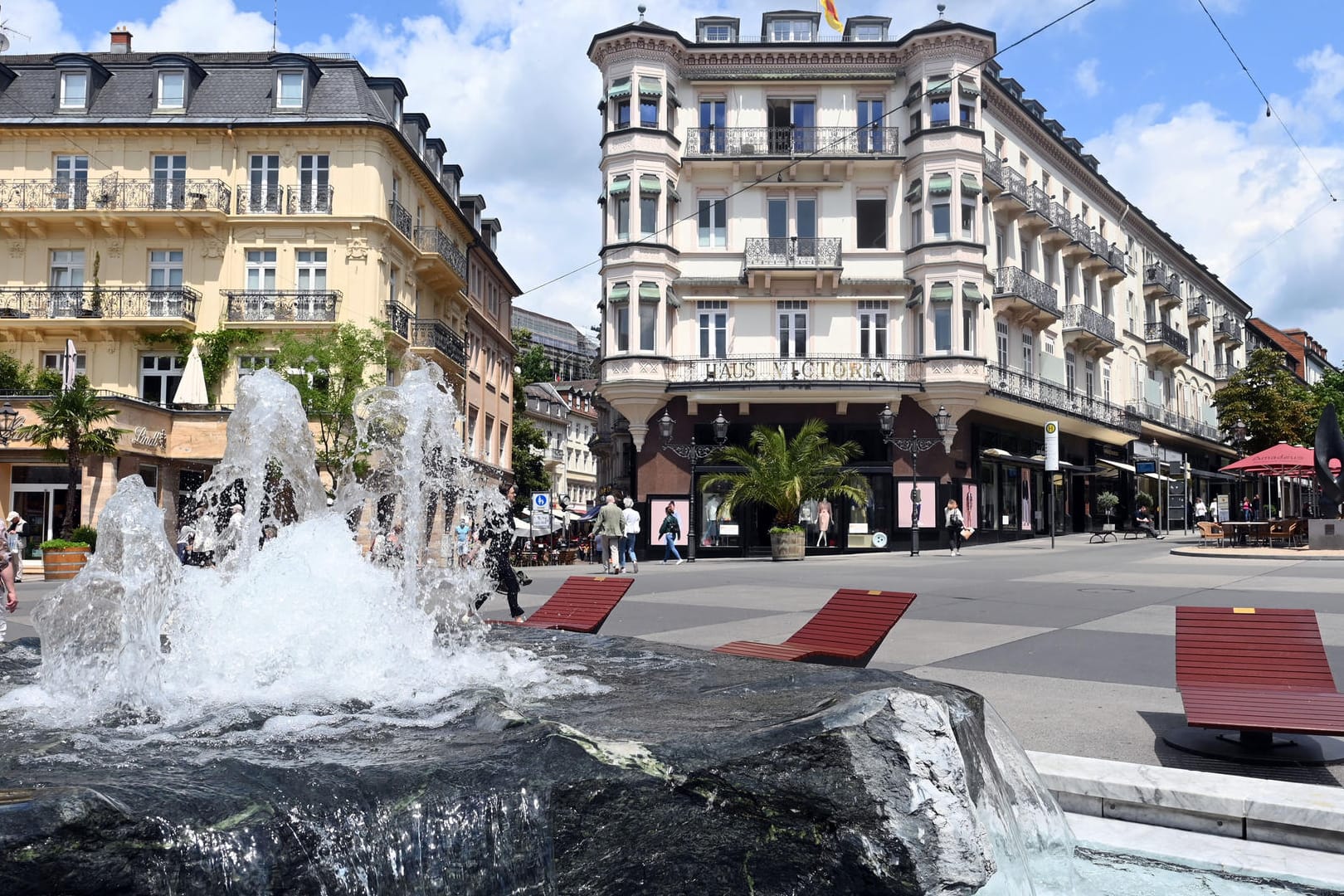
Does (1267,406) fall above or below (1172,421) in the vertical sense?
above

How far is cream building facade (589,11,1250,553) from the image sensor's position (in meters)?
33.1

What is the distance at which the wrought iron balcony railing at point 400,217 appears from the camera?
35616 mm

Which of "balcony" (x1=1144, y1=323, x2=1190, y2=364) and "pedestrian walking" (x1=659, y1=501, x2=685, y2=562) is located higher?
"balcony" (x1=1144, y1=323, x2=1190, y2=364)

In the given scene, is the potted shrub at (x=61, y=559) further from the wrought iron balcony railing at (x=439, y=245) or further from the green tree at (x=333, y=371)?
the wrought iron balcony railing at (x=439, y=245)

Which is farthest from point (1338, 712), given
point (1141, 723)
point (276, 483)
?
point (276, 483)

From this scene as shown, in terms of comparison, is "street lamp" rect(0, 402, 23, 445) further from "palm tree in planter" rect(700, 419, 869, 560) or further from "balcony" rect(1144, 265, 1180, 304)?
"balcony" rect(1144, 265, 1180, 304)

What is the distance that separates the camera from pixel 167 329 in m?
33.7

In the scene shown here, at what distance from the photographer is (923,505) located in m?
33.3

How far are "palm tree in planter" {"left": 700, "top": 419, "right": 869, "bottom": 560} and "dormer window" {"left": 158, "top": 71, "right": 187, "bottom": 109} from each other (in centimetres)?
2151

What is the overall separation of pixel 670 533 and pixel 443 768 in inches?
1046

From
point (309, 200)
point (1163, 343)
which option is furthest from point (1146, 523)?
point (309, 200)

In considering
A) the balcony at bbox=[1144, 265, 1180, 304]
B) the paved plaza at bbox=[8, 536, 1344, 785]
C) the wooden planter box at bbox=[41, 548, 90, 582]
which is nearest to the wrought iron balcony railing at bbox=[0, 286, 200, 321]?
the wooden planter box at bbox=[41, 548, 90, 582]

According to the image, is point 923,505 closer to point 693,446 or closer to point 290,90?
point 693,446

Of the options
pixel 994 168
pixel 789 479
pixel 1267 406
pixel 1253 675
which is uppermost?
pixel 994 168
